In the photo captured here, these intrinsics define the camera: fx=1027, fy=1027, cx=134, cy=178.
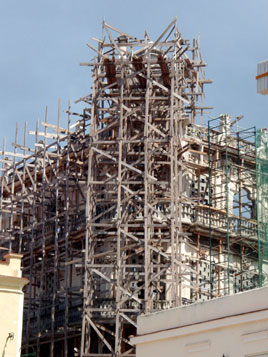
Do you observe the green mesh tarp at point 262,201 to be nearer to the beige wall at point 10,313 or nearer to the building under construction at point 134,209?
the building under construction at point 134,209

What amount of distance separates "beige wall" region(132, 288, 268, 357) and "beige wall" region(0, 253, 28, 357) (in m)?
7.06

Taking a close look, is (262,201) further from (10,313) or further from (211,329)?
(211,329)

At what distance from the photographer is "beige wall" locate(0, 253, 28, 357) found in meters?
33.8

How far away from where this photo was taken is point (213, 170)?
45.4 meters

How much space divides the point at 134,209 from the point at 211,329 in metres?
16.7

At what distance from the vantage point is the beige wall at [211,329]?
81.8 ft

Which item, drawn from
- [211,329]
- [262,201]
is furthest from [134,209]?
[211,329]

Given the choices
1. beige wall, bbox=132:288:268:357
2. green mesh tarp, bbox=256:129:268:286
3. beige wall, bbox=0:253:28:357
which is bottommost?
beige wall, bbox=132:288:268:357

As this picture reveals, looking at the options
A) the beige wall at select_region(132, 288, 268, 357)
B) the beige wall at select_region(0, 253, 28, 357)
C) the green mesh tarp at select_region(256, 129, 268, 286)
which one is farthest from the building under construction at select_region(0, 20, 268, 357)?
the beige wall at select_region(132, 288, 268, 357)

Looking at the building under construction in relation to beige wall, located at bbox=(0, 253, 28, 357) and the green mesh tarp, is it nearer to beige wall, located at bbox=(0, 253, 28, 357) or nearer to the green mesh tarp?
the green mesh tarp

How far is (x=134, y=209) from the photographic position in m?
42.3

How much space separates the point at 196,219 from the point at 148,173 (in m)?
3.43

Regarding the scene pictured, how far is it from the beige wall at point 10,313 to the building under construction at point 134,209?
5.63m

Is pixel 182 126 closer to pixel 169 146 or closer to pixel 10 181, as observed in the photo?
pixel 169 146
